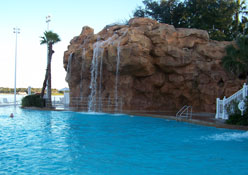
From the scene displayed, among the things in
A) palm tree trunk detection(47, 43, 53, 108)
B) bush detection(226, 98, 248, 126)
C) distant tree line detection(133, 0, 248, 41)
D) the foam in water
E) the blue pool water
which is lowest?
the blue pool water

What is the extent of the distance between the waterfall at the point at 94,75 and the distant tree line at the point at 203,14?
11566mm

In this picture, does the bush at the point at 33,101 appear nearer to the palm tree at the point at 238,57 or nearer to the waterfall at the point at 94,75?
the waterfall at the point at 94,75

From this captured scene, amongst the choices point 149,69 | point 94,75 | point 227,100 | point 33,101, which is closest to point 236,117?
point 227,100

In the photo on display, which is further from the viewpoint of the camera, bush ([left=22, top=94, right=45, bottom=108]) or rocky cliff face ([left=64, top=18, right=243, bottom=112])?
bush ([left=22, top=94, right=45, bottom=108])

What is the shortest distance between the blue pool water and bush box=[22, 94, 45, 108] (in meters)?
14.8

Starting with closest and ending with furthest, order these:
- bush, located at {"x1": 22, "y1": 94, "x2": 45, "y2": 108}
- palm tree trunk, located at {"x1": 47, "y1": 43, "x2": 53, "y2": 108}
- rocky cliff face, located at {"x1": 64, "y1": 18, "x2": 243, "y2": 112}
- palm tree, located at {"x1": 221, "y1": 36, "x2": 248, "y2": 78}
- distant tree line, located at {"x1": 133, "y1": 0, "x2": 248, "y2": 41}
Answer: palm tree, located at {"x1": 221, "y1": 36, "x2": 248, "y2": 78} → rocky cliff face, located at {"x1": 64, "y1": 18, "x2": 243, "y2": 112} → bush, located at {"x1": 22, "y1": 94, "x2": 45, "y2": 108} → palm tree trunk, located at {"x1": 47, "y1": 43, "x2": 53, "y2": 108} → distant tree line, located at {"x1": 133, "y1": 0, "x2": 248, "y2": 41}

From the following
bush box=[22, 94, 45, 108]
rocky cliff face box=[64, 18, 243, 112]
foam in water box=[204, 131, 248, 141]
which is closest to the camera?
foam in water box=[204, 131, 248, 141]

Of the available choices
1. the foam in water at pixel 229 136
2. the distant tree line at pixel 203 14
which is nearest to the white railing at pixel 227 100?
the foam in water at pixel 229 136

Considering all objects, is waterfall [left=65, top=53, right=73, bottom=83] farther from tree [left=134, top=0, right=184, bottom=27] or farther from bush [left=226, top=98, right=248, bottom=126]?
bush [left=226, top=98, right=248, bottom=126]

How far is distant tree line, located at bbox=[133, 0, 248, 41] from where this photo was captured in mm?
29359

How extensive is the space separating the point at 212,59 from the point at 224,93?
296cm

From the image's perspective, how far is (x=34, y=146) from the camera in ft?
A: 28.1

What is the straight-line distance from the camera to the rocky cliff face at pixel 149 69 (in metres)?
21.2

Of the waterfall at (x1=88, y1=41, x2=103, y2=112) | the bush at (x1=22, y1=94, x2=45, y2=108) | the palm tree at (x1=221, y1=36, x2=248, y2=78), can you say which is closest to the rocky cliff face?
the waterfall at (x1=88, y1=41, x2=103, y2=112)
